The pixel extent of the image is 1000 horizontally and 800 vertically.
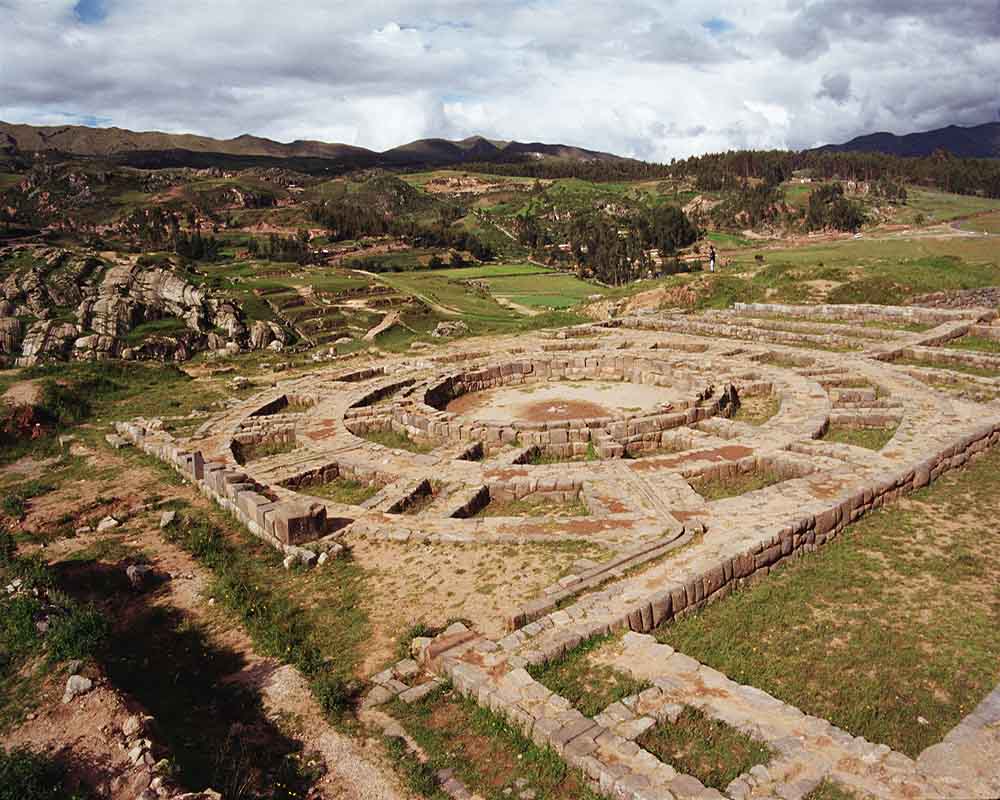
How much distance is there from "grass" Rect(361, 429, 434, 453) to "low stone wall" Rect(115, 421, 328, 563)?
5.00 m

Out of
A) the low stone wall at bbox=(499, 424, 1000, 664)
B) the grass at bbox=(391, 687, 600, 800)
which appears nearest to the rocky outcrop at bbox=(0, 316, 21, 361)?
the grass at bbox=(391, 687, 600, 800)

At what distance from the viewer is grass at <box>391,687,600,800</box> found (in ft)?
23.3

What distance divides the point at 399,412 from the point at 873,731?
54.7ft

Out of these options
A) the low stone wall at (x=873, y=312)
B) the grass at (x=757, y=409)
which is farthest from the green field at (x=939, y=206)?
the grass at (x=757, y=409)

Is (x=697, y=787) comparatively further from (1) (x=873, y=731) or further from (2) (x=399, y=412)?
(2) (x=399, y=412)

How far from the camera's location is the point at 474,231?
126m

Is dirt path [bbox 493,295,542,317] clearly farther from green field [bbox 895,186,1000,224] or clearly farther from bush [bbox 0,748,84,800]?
green field [bbox 895,186,1000,224]

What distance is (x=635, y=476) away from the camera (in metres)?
15.9

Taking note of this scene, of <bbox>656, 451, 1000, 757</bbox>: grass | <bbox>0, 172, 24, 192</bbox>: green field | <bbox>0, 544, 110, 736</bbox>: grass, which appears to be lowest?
<bbox>656, 451, 1000, 757</bbox>: grass

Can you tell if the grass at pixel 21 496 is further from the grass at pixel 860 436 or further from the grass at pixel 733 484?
the grass at pixel 860 436

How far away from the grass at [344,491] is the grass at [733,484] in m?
7.77

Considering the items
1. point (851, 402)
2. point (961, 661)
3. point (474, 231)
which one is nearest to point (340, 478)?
point (961, 661)

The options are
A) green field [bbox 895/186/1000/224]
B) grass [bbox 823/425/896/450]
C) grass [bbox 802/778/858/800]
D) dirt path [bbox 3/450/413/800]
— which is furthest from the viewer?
green field [bbox 895/186/1000/224]

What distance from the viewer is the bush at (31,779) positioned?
6.19 metres
